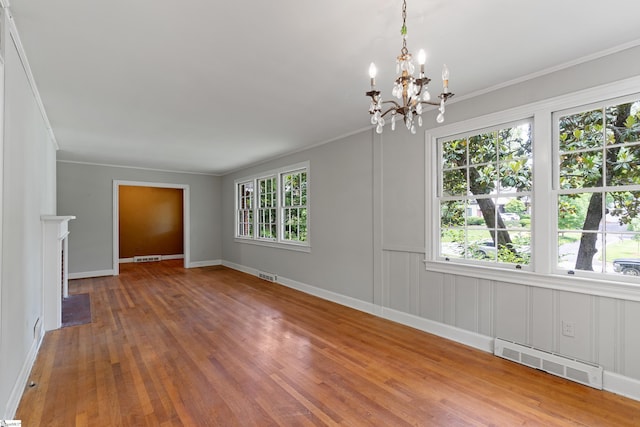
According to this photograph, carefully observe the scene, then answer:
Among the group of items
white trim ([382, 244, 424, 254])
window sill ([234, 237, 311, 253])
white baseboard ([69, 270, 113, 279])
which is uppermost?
white trim ([382, 244, 424, 254])

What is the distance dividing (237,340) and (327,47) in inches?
113

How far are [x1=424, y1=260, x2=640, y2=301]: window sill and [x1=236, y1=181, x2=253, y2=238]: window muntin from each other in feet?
15.9

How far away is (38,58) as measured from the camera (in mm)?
2342

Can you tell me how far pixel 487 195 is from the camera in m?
3.02

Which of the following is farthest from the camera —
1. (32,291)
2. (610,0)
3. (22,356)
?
(32,291)

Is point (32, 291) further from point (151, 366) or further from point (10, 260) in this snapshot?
point (151, 366)

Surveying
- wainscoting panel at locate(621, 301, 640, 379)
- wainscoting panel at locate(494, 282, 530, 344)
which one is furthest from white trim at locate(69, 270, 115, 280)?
wainscoting panel at locate(621, 301, 640, 379)

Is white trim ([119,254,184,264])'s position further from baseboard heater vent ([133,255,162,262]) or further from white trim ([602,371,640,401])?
white trim ([602,371,640,401])

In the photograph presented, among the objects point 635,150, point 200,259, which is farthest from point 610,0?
point 200,259

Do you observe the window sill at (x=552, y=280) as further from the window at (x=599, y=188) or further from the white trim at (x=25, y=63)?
the white trim at (x=25, y=63)

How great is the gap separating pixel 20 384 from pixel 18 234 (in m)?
1.07

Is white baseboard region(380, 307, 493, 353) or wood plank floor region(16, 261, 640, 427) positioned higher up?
white baseboard region(380, 307, 493, 353)

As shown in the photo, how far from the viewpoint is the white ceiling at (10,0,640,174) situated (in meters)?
1.79

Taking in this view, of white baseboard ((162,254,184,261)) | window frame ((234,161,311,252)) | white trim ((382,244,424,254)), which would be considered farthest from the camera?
white baseboard ((162,254,184,261))
